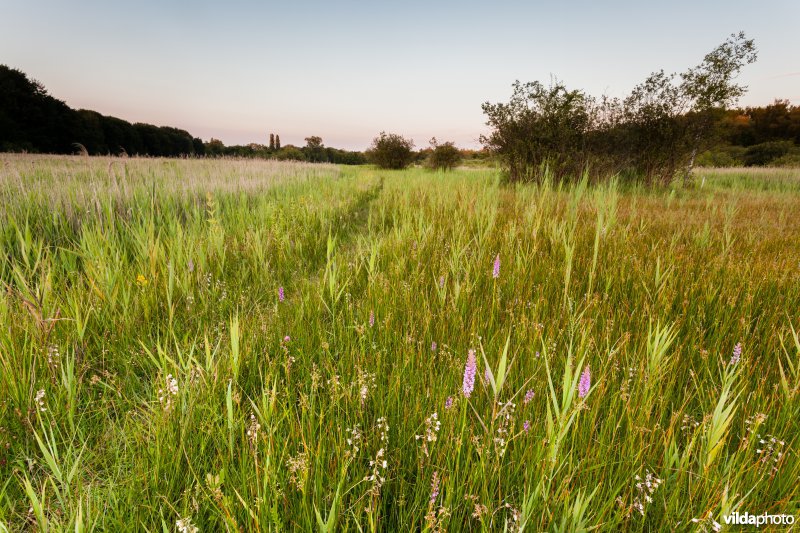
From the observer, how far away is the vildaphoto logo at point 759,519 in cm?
77

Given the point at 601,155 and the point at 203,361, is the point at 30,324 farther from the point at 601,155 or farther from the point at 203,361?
the point at 601,155

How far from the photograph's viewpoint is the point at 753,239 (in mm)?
3307

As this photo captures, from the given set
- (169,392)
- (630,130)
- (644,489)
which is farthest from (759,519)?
(630,130)

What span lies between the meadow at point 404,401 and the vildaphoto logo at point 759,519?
4cm

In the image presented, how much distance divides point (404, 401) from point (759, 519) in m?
0.90

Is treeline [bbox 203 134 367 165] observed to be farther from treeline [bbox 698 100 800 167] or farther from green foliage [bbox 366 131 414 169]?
treeline [bbox 698 100 800 167]

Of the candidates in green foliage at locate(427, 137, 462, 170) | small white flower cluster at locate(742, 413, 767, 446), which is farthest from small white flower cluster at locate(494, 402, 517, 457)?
green foliage at locate(427, 137, 462, 170)

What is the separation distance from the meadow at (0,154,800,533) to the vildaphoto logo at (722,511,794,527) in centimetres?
4

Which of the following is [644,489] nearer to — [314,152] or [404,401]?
A: [404,401]

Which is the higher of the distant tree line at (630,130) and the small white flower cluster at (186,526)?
the distant tree line at (630,130)

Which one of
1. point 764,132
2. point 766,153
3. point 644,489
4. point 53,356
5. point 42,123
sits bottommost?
point 644,489

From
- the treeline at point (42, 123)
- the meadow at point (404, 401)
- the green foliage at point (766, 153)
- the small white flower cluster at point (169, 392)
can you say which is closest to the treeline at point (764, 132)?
the green foliage at point (766, 153)

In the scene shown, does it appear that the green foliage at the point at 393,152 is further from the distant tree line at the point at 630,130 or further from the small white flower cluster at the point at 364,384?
the small white flower cluster at the point at 364,384

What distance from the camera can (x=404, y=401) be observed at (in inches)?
44.7
